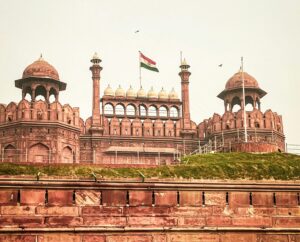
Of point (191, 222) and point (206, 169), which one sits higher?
point (206, 169)

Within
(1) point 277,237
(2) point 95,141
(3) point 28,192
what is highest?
(2) point 95,141

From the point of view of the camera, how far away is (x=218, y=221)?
16359mm

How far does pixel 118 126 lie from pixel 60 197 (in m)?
17.0

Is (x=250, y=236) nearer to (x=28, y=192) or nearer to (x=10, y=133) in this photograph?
(x=28, y=192)

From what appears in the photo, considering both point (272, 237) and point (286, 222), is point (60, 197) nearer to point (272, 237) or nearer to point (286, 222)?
point (272, 237)

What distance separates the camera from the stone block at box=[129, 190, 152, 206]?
16047mm

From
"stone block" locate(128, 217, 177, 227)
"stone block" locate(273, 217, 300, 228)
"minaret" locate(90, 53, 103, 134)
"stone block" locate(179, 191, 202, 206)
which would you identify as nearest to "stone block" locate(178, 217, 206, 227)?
"stone block" locate(128, 217, 177, 227)

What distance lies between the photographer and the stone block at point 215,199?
16.5 metres

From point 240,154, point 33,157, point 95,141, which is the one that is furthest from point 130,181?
point 95,141

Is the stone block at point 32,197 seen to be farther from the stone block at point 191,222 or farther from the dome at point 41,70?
the dome at point 41,70

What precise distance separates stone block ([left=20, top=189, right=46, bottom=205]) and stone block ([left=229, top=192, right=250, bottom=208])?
529 cm

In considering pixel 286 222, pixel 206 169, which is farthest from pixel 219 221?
pixel 286 222

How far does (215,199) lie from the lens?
652 inches

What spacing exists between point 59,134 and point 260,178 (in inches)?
570
